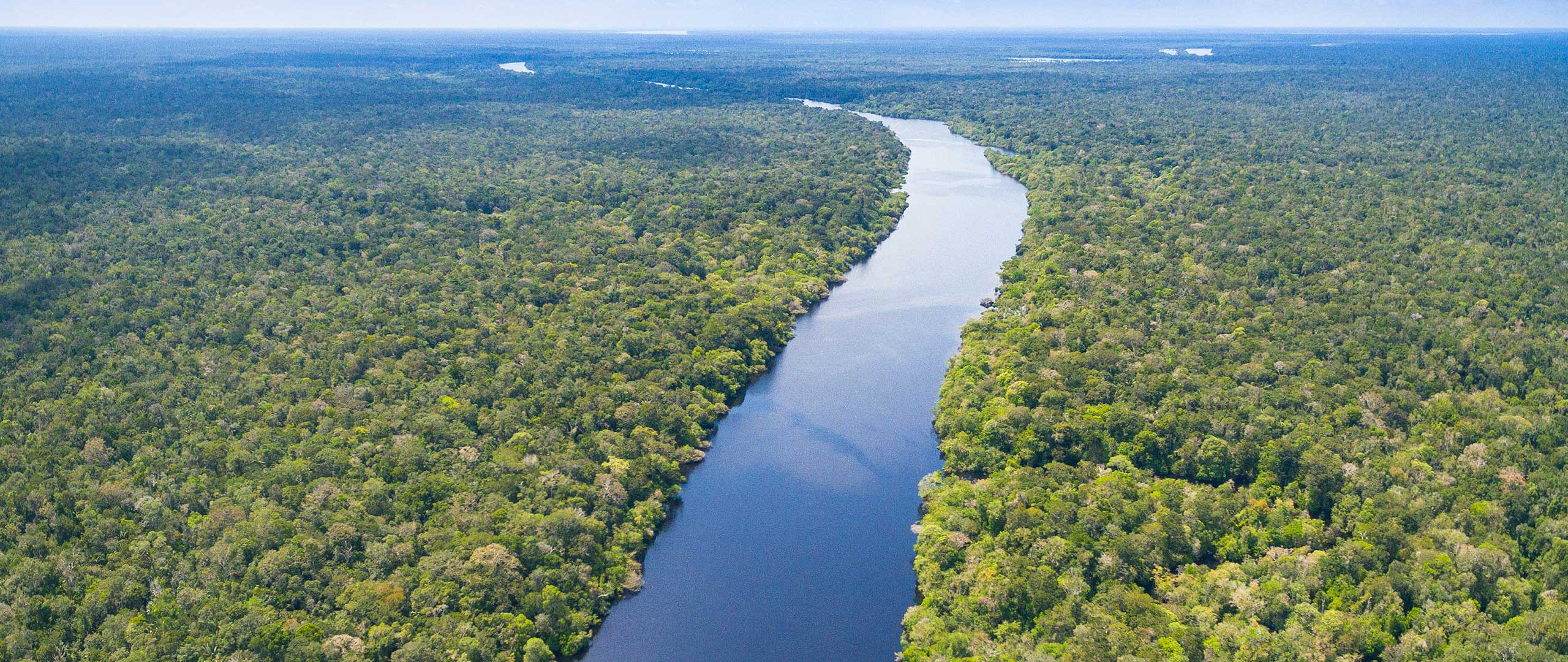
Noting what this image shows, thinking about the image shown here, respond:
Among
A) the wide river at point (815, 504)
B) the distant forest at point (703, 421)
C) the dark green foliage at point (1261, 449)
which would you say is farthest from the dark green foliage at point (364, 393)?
the dark green foliage at point (1261, 449)

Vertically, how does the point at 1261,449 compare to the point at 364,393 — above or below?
below

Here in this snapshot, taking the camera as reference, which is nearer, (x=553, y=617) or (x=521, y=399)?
(x=553, y=617)

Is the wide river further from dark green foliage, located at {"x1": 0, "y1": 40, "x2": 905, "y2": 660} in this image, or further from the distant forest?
dark green foliage, located at {"x1": 0, "y1": 40, "x2": 905, "y2": 660}

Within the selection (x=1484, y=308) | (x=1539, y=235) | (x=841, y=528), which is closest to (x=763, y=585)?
(x=841, y=528)

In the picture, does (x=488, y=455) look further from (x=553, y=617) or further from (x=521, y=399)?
(x=553, y=617)

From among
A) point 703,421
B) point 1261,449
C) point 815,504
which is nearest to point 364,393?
point 703,421

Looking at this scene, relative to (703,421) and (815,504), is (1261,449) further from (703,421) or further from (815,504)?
(703,421)
